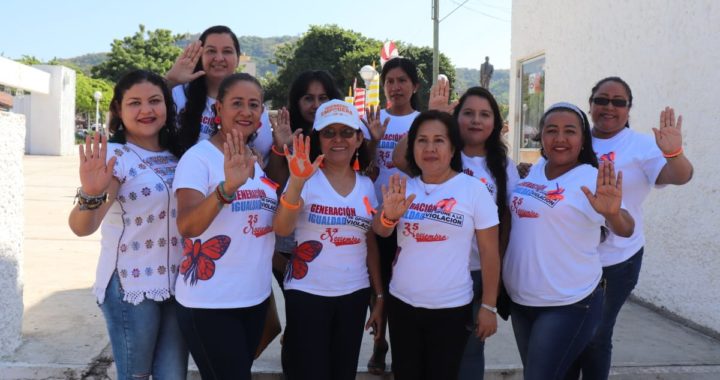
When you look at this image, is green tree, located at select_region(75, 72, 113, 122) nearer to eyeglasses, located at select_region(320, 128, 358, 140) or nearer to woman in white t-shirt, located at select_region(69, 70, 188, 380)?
woman in white t-shirt, located at select_region(69, 70, 188, 380)

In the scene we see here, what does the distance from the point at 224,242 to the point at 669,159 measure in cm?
243

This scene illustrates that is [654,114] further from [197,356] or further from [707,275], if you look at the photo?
[197,356]

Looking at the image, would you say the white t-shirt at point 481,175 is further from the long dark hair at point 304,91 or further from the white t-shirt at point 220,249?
the white t-shirt at point 220,249

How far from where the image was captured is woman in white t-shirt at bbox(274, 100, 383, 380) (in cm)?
292

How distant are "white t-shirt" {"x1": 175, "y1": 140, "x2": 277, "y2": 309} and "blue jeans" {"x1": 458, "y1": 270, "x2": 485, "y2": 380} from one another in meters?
1.18

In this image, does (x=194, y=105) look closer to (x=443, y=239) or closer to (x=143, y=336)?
(x=143, y=336)

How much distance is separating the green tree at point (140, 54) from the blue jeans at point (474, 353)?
44309mm

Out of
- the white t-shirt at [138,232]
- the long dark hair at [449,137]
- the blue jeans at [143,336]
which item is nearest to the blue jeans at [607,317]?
the long dark hair at [449,137]

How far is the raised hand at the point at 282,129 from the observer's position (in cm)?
333

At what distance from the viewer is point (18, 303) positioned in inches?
158

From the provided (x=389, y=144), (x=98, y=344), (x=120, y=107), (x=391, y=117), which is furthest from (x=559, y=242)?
(x=98, y=344)

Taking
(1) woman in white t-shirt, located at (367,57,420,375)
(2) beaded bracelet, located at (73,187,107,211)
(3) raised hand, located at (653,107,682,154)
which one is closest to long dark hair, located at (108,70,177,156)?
(2) beaded bracelet, located at (73,187,107,211)

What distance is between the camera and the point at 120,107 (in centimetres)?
282

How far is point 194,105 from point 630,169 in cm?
248
